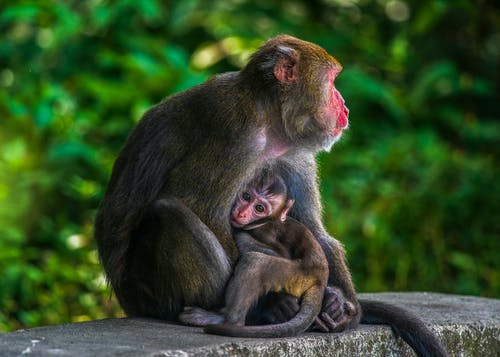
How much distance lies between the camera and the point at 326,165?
852 centimetres

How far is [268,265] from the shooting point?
4000mm

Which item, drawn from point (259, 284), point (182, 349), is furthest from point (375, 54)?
point (182, 349)

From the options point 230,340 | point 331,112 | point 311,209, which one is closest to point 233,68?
point 311,209

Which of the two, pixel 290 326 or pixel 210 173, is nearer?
pixel 290 326

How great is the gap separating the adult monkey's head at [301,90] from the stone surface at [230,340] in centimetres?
92

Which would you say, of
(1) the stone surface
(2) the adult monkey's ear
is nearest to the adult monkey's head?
(2) the adult monkey's ear

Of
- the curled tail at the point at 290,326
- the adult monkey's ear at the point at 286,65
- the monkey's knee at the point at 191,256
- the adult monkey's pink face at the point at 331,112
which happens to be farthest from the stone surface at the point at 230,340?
the adult monkey's ear at the point at 286,65

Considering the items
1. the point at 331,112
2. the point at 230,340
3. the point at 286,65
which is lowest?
the point at 230,340

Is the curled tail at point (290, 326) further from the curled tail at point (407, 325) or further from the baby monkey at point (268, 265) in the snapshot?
the curled tail at point (407, 325)

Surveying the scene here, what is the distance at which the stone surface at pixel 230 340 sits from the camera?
11.4ft

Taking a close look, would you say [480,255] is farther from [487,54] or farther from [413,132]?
[487,54]

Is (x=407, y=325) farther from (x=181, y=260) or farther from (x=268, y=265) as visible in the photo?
(x=181, y=260)

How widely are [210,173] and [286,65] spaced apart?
61cm

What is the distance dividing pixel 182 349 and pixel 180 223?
766 millimetres
